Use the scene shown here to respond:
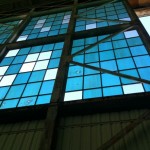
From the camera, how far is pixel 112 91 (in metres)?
7.14

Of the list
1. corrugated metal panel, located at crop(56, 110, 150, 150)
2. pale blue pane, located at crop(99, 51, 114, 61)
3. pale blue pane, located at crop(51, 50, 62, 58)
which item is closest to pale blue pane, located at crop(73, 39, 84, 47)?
pale blue pane, located at crop(51, 50, 62, 58)

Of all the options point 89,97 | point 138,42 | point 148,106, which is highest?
point 138,42

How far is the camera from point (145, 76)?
745 centimetres

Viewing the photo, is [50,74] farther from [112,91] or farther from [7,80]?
[112,91]

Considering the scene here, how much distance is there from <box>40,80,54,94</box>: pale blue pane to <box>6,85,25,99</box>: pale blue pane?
2.71 feet

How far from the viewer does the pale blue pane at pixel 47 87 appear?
25.7 ft

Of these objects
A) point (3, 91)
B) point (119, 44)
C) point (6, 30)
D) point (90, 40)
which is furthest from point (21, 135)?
point (6, 30)

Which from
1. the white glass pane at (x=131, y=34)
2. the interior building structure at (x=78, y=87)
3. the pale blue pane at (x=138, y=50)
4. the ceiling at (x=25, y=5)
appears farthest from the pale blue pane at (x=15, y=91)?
the ceiling at (x=25, y=5)

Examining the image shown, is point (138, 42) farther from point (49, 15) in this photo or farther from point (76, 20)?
point (49, 15)

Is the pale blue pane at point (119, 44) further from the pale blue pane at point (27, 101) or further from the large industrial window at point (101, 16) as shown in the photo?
the pale blue pane at point (27, 101)

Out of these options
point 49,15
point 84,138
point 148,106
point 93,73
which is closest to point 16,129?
point 84,138

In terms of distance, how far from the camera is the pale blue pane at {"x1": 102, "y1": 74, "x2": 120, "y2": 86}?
742 centimetres

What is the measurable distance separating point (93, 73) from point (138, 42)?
2.57 metres

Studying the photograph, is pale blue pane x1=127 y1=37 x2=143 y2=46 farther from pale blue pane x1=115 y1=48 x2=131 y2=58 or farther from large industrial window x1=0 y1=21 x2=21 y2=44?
large industrial window x1=0 y1=21 x2=21 y2=44
